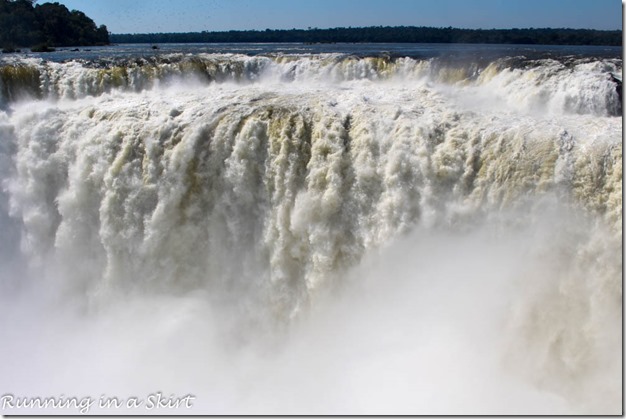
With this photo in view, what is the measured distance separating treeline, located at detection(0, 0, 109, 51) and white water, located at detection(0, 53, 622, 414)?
24785 millimetres

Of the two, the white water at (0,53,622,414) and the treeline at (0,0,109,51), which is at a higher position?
the treeline at (0,0,109,51)

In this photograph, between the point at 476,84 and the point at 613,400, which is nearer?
the point at 613,400

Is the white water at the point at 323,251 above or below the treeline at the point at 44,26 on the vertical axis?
below

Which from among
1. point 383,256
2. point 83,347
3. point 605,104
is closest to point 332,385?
point 383,256

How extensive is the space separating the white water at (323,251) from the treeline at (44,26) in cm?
2478

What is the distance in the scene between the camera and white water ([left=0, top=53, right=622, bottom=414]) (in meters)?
6.67

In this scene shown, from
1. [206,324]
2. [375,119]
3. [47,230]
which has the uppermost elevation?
[375,119]

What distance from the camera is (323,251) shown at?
7.55 metres

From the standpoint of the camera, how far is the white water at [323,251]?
263 inches

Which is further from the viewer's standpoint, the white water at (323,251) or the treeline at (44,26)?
the treeline at (44,26)

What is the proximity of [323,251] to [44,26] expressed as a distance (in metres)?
33.9

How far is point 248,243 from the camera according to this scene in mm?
8047

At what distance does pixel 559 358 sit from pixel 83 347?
22.0 ft

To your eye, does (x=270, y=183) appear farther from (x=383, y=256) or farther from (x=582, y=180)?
(x=582, y=180)
